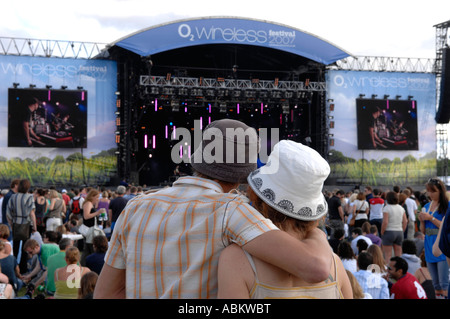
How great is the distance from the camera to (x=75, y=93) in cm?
2081

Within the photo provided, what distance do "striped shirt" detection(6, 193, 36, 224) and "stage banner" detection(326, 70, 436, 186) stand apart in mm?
17003

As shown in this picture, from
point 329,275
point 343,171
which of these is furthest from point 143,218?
point 343,171

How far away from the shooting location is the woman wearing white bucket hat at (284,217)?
4.74 ft

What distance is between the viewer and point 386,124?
76.8 feet

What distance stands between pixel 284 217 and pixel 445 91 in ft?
63.2

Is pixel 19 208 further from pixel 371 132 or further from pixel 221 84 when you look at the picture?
pixel 371 132

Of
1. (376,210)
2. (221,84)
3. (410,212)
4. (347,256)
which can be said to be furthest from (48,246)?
(221,84)

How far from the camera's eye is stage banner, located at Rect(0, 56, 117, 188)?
2014 cm

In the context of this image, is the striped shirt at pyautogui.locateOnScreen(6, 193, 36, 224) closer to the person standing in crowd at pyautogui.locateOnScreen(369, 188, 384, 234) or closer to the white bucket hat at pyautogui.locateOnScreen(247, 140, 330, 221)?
the person standing in crowd at pyautogui.locateOnScreen(369, 188, 384, 234)

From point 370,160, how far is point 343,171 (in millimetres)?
1558

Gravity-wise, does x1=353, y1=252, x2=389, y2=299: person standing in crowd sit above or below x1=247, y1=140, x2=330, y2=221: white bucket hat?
below

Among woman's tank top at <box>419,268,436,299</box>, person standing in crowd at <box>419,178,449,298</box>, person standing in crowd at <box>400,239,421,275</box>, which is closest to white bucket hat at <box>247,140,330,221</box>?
person standing in crowd at <box>419,178,449,298</box>

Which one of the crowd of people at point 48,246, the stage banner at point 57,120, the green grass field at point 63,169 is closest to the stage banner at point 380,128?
the green grass field at point 63,169

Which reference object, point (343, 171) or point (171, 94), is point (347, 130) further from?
point (171, 94)
